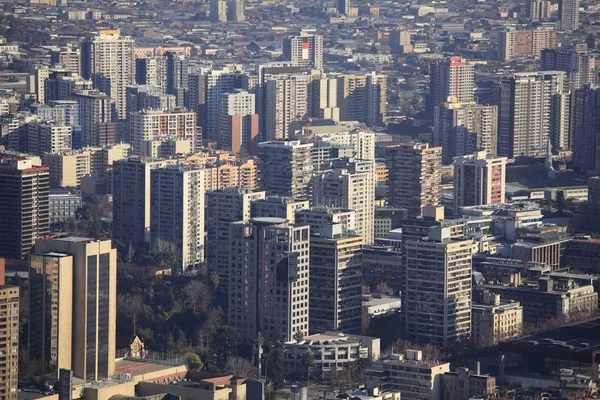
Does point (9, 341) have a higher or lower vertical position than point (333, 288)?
higher

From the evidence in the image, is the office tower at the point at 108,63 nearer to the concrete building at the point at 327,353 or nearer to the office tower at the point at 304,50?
the office tower at the point at 304,50

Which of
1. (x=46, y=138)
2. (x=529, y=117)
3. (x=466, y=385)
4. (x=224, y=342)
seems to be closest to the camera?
(x=466, y=385)

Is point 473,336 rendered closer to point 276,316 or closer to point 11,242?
point 276,316

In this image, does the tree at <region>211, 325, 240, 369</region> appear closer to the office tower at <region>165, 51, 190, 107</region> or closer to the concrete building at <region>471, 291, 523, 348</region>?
the concrete building at <region>471, 291, 523, 348</region>

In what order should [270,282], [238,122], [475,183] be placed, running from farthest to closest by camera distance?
[238,122] < [475,183] < [270,282]

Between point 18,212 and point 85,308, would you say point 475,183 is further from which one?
point 85,308

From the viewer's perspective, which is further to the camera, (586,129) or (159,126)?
(586,129)

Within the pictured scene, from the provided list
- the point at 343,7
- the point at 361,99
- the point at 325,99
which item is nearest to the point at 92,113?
the point at 325,99
